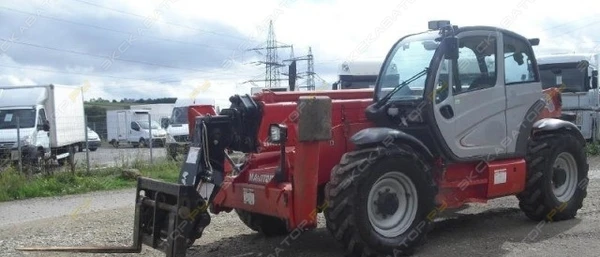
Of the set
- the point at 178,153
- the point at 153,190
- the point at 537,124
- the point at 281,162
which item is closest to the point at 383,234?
the point at 281,162

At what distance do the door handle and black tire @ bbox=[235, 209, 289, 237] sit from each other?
7.54 ft

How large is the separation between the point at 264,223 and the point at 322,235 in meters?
0.75

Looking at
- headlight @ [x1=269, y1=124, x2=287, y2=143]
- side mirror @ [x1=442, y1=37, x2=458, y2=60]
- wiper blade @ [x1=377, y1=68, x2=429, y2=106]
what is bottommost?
headlight @ [x1=269, y1=124, x2=287, y2=143]

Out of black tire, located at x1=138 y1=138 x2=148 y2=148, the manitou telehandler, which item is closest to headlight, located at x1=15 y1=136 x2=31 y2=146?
black tire, located at x1=138 y1=138 x2=148 y2=148

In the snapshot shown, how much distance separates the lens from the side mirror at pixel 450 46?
7625 mm

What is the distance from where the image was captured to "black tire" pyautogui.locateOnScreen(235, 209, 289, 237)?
8.30m

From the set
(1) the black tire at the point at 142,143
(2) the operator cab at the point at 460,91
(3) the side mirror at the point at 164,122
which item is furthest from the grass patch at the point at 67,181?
(3) the side mirror at the point at 164,122

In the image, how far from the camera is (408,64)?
26.5ft

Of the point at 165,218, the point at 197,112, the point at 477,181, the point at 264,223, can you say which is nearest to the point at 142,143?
the point at 264,223

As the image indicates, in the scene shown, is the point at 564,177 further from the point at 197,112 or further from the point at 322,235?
the point at 197,112

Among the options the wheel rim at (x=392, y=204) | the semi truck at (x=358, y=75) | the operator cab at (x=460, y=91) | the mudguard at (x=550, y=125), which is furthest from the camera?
the semi truck at (x=358, y=75)

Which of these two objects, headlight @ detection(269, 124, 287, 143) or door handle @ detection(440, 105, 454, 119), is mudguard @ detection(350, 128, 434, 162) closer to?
door handle @ detection(440, 105, 454, 119)

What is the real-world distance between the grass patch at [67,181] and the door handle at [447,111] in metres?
9.52

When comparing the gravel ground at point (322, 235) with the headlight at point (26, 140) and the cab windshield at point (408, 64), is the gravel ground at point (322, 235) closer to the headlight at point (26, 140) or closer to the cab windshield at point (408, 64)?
the cab windshield at point (408, 64)
